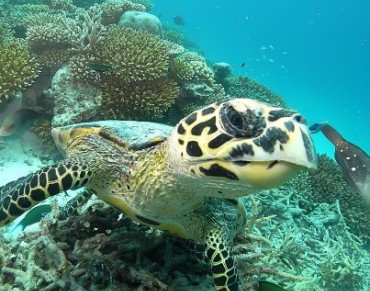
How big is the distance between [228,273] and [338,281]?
10.1ft

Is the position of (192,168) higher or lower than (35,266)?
higher

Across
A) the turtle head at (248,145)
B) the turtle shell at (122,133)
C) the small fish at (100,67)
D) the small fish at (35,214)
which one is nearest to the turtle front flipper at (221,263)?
the turtle head at (248,145)

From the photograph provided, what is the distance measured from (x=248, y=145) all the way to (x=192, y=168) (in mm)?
378

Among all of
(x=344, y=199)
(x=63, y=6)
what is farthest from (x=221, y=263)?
(x=63, y=6)

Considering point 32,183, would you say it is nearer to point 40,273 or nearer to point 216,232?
point 40,273

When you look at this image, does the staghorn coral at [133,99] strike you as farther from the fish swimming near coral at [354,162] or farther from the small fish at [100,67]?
the fish swimming near coral at [354,162]

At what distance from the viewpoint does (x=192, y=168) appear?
1.92 meters

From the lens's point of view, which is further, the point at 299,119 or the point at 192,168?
the point at 192,168

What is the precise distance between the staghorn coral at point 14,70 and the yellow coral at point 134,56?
3.46 feet

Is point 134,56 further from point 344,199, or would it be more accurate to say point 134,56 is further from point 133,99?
point 344,199

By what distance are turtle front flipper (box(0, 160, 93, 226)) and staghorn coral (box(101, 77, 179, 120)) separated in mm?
2967

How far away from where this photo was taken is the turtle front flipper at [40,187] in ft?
7.26

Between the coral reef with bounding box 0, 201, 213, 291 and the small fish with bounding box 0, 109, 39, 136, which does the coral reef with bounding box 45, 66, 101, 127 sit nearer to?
the small fish with bounding box 0, 109, 39, 136

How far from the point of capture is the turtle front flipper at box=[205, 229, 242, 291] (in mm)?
2287
